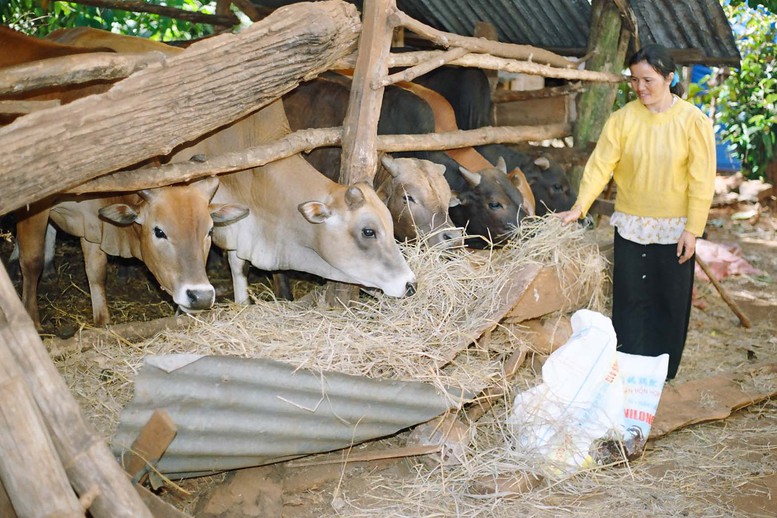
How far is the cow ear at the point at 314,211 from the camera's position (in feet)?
16.2

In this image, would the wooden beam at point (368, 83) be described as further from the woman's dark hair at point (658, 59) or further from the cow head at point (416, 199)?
the woman's dark hair at point (658, 59)

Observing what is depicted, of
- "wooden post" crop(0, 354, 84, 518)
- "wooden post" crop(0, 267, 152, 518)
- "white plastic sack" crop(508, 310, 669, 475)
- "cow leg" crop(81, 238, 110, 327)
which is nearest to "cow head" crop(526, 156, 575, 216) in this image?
"white plastic sack" crop(508, 310, 669, 475)

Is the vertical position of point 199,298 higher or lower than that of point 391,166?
lower

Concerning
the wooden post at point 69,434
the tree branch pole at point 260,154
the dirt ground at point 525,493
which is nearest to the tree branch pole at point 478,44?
the tree branch pole at point 260,154

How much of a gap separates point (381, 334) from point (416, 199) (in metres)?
1.64

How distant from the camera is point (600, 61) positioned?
7297mm

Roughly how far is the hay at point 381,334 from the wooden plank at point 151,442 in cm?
27

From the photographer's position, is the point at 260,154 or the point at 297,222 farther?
the point at 297,222

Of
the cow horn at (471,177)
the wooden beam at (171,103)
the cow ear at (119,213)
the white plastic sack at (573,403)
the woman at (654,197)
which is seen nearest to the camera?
the wooden beam at (171,103)

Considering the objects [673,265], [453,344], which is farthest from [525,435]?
[673,265]

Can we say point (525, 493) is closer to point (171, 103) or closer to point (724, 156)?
point (171, 103)

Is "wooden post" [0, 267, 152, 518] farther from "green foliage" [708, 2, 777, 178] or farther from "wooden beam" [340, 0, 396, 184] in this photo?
"green foliage" [708, 2, 777, 178]

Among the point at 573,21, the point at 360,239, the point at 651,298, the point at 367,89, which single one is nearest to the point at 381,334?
the point at 360,239

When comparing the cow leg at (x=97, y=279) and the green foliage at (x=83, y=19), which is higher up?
the green foliage at (x=83, y=19)
